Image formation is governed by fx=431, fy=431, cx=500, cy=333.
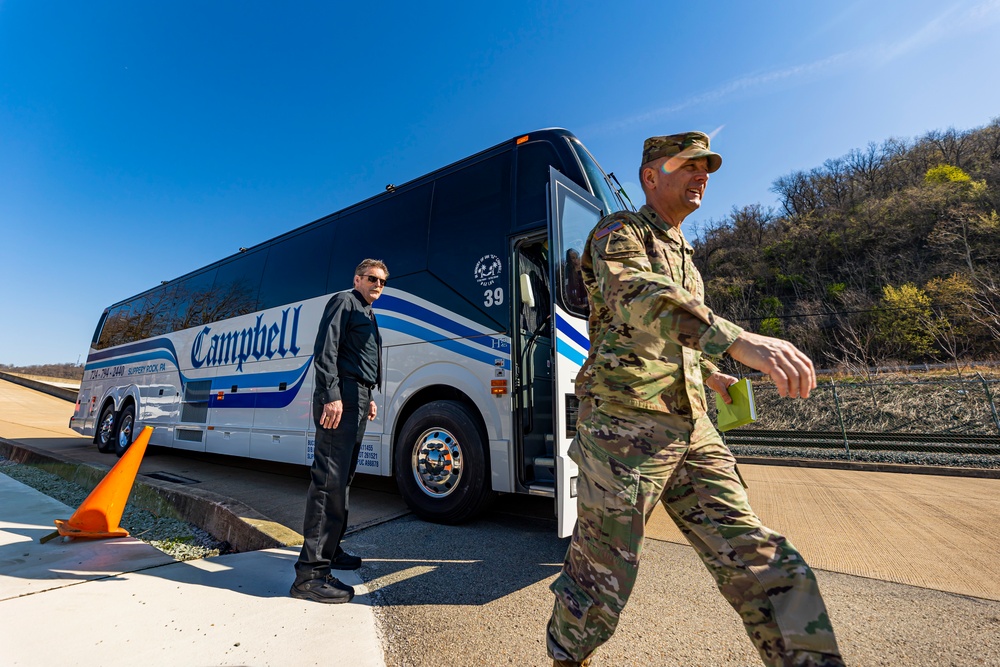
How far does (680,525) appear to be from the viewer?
1.40 m

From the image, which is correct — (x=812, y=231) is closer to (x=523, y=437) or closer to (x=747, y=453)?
(x=747, y=453)

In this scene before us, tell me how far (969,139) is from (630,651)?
67.0 meters

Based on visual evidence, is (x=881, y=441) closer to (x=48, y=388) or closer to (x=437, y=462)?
(x=437, y=462)

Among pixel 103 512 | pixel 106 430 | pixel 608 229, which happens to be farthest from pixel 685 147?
pixel 106 430

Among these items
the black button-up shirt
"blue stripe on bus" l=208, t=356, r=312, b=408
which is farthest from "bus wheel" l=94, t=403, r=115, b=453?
the black button-up shirt

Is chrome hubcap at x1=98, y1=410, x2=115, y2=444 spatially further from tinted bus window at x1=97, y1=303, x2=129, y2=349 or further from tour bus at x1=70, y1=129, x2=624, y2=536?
tour bus at x1=70, y1=129, x2=624, y2=536

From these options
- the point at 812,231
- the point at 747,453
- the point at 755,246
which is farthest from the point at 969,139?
the point at 747,453

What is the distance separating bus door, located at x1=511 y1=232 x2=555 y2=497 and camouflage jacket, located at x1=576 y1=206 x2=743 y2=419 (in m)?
1.94

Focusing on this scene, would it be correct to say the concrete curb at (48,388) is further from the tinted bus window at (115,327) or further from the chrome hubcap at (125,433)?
the chrome hubcap at (125,433)

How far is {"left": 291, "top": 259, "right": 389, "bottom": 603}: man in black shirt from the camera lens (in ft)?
8.11

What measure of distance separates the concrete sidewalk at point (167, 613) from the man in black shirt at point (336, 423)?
0.45 feet

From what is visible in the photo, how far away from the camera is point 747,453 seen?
10.6 metres

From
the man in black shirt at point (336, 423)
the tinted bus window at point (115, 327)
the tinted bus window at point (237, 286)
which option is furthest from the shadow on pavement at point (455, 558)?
the tinted bus window at point (115, 327)

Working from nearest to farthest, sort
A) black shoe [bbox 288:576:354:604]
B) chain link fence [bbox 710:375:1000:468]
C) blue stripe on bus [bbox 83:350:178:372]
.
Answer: black shoe [bbox 288:576:354:604]
blue stripe on bus [bbox 83:350:178:372]
chain link fence [bbox 710:375:1000:468]
